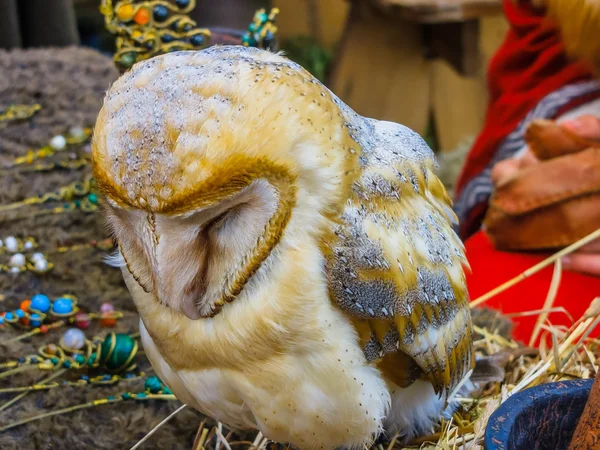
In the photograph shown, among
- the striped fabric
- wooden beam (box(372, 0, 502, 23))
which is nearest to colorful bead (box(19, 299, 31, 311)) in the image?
the striped fabric

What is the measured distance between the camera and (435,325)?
69 cm

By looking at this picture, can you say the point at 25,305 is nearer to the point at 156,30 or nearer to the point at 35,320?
the point at 35,320

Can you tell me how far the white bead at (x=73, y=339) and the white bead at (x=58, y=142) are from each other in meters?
0.33

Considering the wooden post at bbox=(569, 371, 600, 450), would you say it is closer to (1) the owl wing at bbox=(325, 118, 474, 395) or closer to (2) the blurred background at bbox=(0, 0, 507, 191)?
(1) the owl wing at bbox=(325, 118, 474, 395)

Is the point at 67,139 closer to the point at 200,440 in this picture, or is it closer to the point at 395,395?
the point at 200,440

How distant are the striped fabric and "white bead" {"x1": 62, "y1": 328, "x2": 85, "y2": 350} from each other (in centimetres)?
89

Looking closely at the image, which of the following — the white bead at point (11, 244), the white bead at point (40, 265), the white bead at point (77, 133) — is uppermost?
the white bead at point (77, 133)

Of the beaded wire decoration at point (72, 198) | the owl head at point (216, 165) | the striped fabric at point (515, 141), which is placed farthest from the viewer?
the striped fabric at point (515, 141)

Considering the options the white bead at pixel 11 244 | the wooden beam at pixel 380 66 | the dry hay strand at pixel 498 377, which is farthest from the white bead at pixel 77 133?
the wooden beam at pixel 380 66

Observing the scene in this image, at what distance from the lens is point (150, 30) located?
0.91 meters

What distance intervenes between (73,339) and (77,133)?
0.39 meters

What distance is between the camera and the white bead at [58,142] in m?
1.17

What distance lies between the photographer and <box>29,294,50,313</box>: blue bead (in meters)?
1.02

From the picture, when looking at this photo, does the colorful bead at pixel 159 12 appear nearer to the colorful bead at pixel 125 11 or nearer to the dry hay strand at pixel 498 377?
the colorful bead at pixel 125 11
